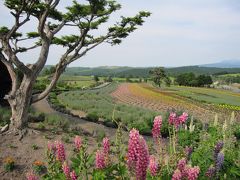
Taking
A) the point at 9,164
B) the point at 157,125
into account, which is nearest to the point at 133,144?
the point at 157,125

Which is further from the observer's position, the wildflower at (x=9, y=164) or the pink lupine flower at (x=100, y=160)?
the wildflower at (x=9, y=164)

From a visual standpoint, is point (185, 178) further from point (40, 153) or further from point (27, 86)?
point (27, 86)

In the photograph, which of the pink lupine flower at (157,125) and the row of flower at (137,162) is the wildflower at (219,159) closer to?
the row of flower at (137,162)

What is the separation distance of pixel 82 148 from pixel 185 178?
1129 millimetres

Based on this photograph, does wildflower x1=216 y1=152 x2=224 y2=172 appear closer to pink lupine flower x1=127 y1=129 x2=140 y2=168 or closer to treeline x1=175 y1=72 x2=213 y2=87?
pink lupine flower x1=127 y1=129 x2=140 y2=168

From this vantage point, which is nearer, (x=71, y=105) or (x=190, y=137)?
(x=190, y=137)

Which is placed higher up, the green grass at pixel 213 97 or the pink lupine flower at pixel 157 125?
the pink lupine flower at pixel 157 125

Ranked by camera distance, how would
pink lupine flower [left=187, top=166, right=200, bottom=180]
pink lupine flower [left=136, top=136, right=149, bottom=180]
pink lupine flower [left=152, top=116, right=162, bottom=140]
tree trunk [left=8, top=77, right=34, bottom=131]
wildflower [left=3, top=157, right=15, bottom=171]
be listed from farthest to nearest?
1. tree trunk [left=8, top=77, right=34, bottom=131]
2. wildflower [left=3, top=157, right=15, bottom=171]
3. pink lupine flower [left=152, top=116, right=162, bottom=140]
4. pink lupine flower [left=187, top=166, right=200, bottom=180]
5. pink lupine flower [left=136, top=136, right=149, bottom=180]

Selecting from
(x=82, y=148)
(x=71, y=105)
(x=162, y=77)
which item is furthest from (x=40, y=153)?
(x=162, y=77)

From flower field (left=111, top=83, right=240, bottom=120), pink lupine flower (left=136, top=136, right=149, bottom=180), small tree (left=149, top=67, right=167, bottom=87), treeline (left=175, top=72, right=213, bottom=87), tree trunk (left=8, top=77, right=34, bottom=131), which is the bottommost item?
treeline (left=175, top=72, right=213, bottom=87)

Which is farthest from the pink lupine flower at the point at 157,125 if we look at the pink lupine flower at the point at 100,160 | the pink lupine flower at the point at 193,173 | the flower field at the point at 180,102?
the flower field at the point at 180,102

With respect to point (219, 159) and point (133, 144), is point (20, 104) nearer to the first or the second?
point (219, 159)

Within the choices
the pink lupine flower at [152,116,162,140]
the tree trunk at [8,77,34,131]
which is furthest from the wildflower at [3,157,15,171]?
the pink lupine flower at [152,116,162,140]

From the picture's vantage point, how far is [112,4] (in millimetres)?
17594
